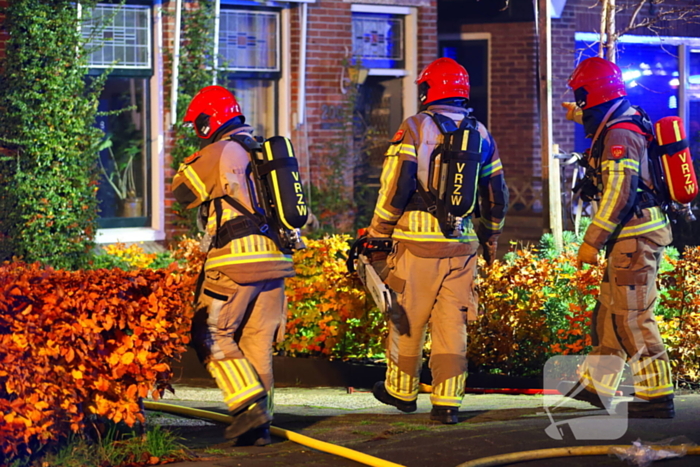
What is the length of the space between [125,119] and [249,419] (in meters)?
6.92

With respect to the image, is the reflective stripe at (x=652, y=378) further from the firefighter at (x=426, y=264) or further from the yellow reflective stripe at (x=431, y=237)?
the yellow reflective stripe at (x=431, y=237)

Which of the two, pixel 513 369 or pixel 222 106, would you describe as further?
pixel 513 369

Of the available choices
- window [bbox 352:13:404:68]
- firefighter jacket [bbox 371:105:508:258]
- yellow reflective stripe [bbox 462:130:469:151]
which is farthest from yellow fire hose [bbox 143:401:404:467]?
window [bbox 352:13:404:68]

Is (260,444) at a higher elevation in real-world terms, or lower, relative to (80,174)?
lower

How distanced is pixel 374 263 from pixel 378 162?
24.9 ft

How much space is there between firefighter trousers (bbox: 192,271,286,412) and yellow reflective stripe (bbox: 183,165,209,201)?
44cm

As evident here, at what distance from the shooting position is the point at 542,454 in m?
5.23

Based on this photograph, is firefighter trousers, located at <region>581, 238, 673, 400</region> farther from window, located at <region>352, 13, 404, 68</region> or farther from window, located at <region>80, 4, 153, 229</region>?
window, located at <region>352, 13, 404, 68</region>

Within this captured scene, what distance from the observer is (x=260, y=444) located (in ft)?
18.5

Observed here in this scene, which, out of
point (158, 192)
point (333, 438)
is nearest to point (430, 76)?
point (333, 438)

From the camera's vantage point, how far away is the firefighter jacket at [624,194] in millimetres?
6277

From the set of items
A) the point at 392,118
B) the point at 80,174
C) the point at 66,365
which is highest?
the point at 392,118

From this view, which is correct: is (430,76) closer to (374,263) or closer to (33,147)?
(374,263)

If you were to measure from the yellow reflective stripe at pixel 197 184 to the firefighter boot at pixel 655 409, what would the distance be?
289 cm
